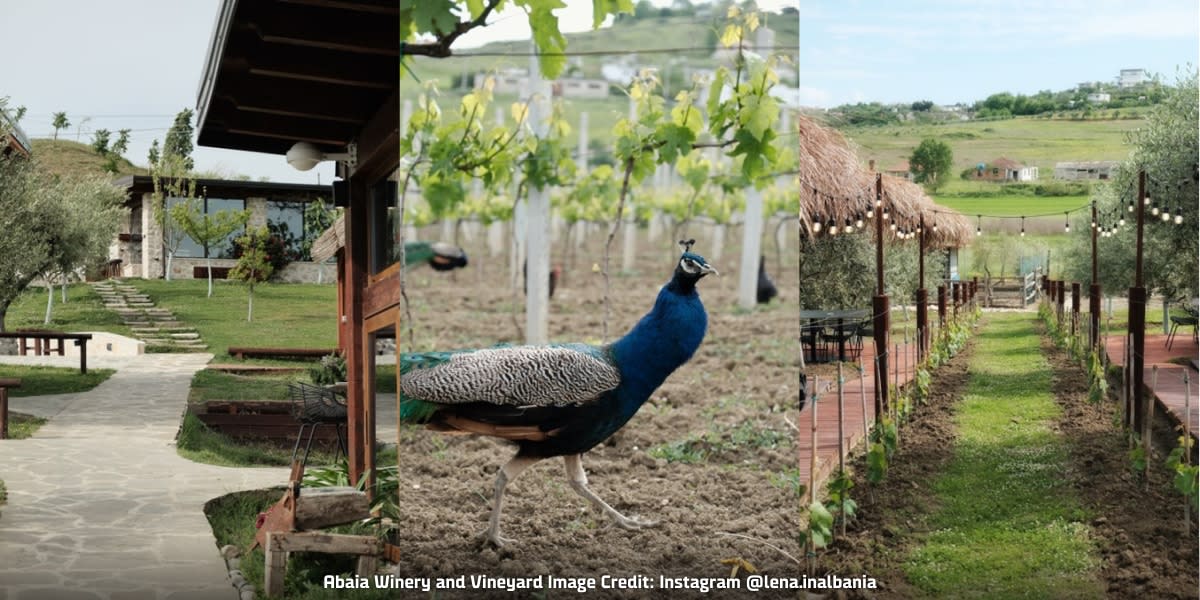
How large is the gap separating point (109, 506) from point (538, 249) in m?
5.31

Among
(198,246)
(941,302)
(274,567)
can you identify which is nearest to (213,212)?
(198,246)

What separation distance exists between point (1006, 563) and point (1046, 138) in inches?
73.8

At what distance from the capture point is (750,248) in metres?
4.29

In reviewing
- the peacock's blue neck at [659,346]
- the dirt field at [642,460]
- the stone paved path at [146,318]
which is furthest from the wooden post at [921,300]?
the stone paved path at [146,318]

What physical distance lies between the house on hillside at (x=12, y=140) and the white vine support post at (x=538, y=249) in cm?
1174

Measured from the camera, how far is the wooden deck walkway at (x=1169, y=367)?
532 centimetres

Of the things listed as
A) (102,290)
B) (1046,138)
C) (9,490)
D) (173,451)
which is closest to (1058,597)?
(1046,138)

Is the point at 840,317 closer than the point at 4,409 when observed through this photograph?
Yes

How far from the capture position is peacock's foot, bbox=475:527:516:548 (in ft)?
14.3

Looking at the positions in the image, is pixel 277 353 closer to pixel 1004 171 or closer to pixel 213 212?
pixel 213 212

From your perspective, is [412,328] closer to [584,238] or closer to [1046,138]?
[584,238]

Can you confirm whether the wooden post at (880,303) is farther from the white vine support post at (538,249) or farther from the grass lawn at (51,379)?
the grass lawn at (51,379)

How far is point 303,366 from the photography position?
717 inches

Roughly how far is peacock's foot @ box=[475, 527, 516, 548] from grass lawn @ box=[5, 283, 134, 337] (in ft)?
50.7
